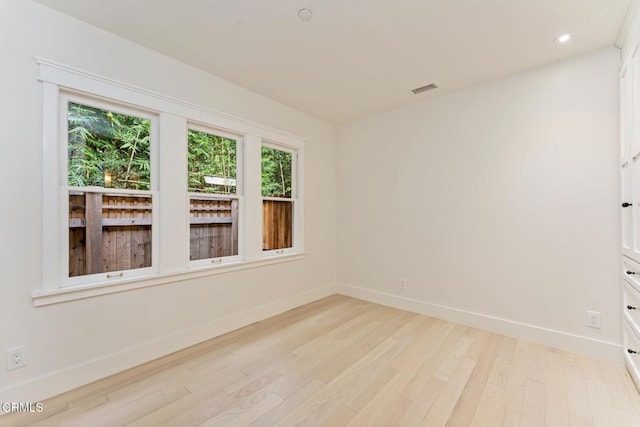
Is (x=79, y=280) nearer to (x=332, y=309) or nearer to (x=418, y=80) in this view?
(x=332, y=309)

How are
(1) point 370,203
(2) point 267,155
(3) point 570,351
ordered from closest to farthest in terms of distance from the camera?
(3) point 570,351 → (2) point 267,155 → (1) point 370,203

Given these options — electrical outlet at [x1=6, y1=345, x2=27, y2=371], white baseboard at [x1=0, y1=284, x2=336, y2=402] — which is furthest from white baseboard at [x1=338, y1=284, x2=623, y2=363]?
electrical outlet at [x1=6, y1=345, x2=27, y2=371]

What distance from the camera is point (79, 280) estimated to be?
2016 millimetres

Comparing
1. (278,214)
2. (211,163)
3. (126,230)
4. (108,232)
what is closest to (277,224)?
(278,214)

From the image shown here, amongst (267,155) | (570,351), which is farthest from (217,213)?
(570,351)

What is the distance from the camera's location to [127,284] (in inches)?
85.3

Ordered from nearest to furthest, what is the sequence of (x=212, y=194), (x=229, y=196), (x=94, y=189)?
(x=94, y=189)
(x=212, y=194)
(x=229, y=196)

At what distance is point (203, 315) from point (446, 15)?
10.7 ft

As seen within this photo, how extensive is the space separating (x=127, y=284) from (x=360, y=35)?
9.02ft

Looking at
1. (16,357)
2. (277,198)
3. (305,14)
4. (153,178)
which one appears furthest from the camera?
(277,198)

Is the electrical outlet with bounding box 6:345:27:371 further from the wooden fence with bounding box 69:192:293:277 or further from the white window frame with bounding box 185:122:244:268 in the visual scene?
the white window frame with bounding box 185:122:244:268

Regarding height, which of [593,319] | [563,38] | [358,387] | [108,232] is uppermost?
[563,38]

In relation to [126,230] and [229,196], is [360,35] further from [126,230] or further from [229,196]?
[126,230]

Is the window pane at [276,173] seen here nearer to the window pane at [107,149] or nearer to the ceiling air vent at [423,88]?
the window pane at [107,149]
